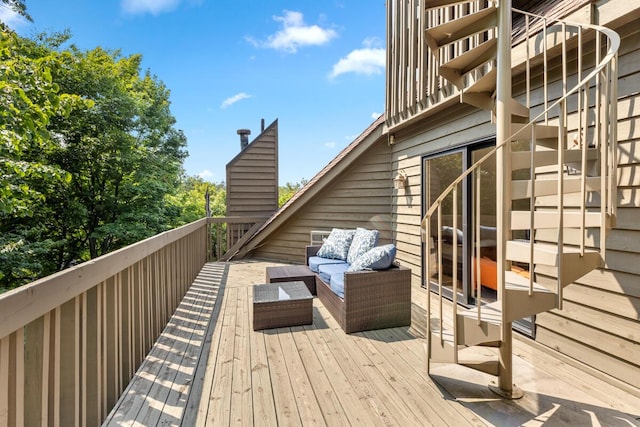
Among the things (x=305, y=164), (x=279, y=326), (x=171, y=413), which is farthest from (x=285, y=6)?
(x=305, y=164)

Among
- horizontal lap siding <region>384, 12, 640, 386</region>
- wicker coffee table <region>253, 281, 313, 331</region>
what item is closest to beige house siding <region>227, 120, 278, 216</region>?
wicker coffee table <region>253, 281, 313, 331</region>

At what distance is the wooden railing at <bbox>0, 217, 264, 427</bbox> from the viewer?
3.36 feet

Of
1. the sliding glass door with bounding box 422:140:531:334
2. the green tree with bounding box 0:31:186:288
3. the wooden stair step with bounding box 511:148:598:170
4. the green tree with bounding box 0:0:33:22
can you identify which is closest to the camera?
the wooden stair step with bounding box 511:148:598:170

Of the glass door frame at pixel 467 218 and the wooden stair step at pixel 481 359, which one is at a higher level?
the glass door frame at pixel 467 218

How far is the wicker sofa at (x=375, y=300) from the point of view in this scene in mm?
2984

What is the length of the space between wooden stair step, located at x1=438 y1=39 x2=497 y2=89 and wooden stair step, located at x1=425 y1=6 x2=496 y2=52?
5.0 inches

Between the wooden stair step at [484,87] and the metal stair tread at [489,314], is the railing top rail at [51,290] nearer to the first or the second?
the metal stair tread at [489,314]

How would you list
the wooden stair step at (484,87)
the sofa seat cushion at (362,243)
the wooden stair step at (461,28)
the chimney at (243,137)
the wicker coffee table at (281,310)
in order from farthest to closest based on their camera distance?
the chimney at (243,137)
the sofa seat cushion at (362,243)
the wicker coffee table at (281,310)
the wooden stair step at (484,87)
the wooden stair step at (461,28)

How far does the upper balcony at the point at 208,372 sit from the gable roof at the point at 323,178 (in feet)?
11.3

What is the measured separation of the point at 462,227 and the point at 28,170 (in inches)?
219

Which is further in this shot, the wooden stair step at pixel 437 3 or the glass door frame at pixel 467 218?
the glass door frame at pixel 467 218

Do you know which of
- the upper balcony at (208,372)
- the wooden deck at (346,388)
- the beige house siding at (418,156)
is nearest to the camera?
the upper balcony at (208,372)

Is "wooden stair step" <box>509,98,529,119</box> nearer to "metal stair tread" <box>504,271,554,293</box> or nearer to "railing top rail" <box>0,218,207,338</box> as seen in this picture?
"metal stair tread" <box>504,271,554,293</box>

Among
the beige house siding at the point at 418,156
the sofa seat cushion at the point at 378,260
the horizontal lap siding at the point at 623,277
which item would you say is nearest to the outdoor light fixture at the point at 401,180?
the beige house siding at the point at 418,156
